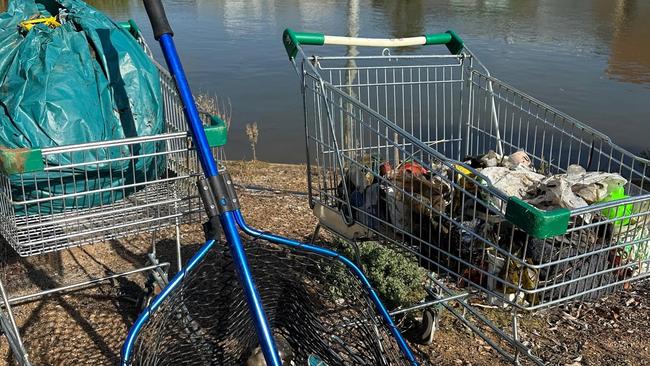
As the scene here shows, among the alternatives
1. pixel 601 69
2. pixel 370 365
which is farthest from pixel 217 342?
pixel 601 69

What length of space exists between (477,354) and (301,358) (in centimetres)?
108

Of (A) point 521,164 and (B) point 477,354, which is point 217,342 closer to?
(B) point 477,354

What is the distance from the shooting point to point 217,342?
2.93 metres

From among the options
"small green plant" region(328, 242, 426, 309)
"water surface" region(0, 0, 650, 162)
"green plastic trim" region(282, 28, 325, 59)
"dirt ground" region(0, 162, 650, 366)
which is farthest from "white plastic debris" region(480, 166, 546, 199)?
"water surface" region(0, 0, 650, 162)

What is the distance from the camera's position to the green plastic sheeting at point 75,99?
113 inches

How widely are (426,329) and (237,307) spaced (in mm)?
1219

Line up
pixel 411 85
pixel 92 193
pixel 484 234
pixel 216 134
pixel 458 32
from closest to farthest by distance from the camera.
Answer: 1. pixel 484 234
2. pixel 216 134
3. pixel 92 193
4. pixel 411 85
5. pixel 458 32

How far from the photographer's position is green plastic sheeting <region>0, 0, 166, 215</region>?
286cm

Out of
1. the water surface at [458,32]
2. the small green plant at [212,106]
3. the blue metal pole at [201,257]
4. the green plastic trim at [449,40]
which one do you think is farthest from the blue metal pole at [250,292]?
the water surface at [458,32]

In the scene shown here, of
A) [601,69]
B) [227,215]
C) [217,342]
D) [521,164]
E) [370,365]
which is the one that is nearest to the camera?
[227,215]

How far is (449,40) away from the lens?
394 centimetres

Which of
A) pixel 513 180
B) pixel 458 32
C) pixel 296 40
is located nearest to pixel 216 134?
pixel 296 40

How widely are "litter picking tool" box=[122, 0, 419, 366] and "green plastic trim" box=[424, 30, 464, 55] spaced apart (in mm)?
1760

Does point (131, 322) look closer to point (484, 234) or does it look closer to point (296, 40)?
point (296, 40)
